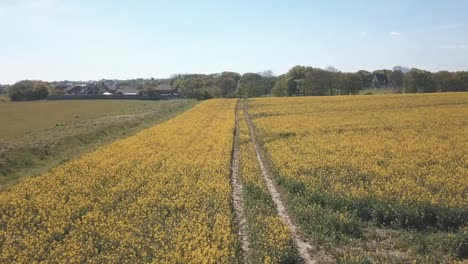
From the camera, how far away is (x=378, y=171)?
18.2 metres

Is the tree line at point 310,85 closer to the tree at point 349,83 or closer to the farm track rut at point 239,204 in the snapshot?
the tree at point 349,83

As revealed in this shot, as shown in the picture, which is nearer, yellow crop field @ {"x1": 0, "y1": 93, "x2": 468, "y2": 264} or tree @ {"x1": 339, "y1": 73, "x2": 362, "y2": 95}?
yellow crop field @ {"x1": 0, "y1": 93, "x2": 468, "y2": 264}

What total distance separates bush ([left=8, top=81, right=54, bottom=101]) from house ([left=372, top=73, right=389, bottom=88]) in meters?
107

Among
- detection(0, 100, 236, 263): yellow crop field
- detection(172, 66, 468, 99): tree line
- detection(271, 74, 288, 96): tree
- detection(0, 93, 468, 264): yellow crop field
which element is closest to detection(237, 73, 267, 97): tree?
detection(172, 66, 468, 99): tree line

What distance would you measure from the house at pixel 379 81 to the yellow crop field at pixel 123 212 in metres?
A: 139

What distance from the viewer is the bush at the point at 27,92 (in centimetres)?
11956

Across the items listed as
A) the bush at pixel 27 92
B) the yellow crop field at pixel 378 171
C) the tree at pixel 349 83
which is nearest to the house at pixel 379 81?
the tree at pixel 349 83

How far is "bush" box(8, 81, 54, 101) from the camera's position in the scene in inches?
4707

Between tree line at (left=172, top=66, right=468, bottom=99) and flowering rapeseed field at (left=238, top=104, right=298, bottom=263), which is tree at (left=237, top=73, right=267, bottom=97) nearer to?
tree line at (left=172, top=66, right=468, bottom=99)

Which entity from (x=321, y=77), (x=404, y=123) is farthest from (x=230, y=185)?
(x=321, y=77)

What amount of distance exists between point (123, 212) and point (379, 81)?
153473mm

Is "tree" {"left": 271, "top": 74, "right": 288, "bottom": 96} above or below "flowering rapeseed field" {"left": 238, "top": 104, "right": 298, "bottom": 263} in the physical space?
above

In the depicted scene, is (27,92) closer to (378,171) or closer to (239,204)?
(239,204)

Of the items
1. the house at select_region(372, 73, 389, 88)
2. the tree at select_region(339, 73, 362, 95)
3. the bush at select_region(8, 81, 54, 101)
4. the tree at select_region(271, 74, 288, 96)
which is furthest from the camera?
the house at select_region(372, 73, 389, 88)
